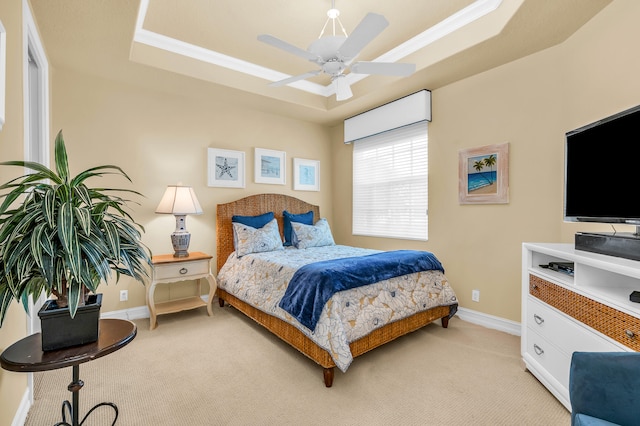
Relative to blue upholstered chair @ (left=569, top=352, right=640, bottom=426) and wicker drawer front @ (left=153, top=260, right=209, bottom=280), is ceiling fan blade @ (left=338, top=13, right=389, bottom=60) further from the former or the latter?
wicker drawer front @ (left=153, top=260, right=209, bottom=280)

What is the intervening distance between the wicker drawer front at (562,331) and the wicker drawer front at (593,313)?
0.14 feet

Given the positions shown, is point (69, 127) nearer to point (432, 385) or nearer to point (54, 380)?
point (54, 380)

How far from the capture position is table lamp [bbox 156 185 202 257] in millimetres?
3236

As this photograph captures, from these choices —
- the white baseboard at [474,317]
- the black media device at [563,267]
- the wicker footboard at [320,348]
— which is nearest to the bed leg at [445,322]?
the wicker footboard at [320,348]

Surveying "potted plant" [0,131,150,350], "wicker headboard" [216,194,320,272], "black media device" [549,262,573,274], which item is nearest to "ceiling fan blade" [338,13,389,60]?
"potted plant" [0,131,150,350]

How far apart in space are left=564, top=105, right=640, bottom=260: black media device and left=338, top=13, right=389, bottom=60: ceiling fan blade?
140 cm

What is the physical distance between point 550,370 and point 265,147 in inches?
147

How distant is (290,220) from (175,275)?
157 cm

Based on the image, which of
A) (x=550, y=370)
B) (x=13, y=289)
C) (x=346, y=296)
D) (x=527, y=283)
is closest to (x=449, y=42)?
(x=527, y=283)

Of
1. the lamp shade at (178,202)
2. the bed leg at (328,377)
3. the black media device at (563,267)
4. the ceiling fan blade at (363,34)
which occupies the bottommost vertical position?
the bed leg at (328,377)

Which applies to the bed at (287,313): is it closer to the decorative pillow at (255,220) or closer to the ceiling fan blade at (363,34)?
the decorative pillow at (255,220)

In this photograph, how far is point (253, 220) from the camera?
3883 mm

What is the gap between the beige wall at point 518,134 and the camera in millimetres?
2197

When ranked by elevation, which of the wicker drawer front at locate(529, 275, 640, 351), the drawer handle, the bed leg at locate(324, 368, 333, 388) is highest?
the wicker drawer front at locate(529, 275, 640, 351)
